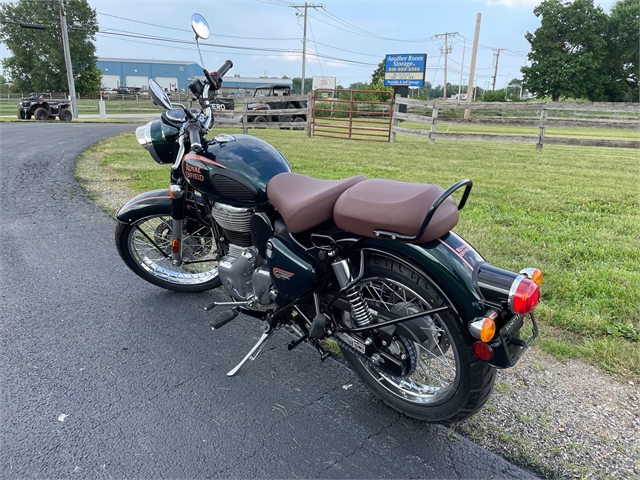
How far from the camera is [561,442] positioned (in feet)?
6.91

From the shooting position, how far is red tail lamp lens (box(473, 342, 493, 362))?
5.97ft

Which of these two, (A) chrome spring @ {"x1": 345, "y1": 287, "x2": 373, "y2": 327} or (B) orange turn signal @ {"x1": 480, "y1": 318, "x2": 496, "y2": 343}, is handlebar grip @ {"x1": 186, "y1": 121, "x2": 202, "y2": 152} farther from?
(B) orange turn signal @ {"x1": 480, "y1": 318, "x2": 496, "y2": 343}

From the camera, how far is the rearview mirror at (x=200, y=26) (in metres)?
3.05

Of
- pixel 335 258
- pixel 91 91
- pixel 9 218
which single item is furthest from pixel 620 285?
pixel 91 91

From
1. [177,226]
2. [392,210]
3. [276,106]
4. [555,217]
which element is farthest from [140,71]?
[392,210]

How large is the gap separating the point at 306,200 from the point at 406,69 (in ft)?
106

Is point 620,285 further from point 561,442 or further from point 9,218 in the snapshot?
point 9,218

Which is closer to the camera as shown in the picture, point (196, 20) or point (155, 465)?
point (155, 465)

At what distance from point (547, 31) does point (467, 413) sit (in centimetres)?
5928

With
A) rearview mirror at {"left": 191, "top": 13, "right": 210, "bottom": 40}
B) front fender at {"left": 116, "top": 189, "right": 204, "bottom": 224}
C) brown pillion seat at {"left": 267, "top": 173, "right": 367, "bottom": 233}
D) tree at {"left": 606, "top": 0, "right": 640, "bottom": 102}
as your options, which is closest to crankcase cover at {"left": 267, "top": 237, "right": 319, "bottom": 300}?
brown pillion seat at {"left": 267, "top": 173, "right": 367, "bottom": 233}

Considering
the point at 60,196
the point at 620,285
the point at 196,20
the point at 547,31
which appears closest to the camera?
the point at 196,20

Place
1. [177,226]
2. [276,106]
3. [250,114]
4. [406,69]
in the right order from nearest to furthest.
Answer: [177,226]
[250,114]
[276,106]
[406,69]

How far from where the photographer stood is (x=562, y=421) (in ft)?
7.37

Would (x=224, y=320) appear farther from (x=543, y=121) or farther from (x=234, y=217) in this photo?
(x=543, y=121)
